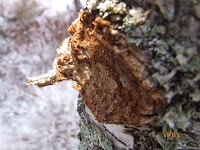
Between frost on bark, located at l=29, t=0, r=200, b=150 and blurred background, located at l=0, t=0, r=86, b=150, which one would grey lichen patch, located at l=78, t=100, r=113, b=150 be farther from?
blurred background, located at l=0, t=0, r=86, b=150

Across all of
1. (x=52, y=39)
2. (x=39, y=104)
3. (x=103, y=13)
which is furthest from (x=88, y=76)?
(x=52, y=39)

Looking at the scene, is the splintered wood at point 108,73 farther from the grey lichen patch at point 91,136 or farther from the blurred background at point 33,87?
the blurred background at point 33,87

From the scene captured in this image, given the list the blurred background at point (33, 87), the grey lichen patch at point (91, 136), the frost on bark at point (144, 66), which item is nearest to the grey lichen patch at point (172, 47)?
the frost on bark at point (144, 66)

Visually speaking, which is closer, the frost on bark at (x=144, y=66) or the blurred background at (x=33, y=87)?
the frost on bark at (x=144, y=66)

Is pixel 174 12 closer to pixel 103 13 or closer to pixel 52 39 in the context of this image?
pixel 103 13

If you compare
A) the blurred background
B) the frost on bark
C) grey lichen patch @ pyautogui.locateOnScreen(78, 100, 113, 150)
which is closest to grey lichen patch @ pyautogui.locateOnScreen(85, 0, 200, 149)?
the frost on bark
